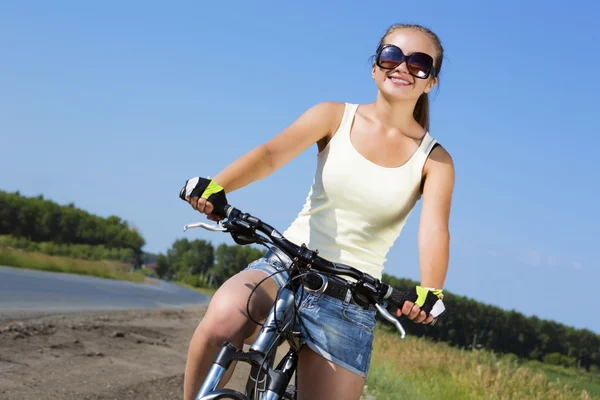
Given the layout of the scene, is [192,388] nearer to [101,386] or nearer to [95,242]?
[101,386]

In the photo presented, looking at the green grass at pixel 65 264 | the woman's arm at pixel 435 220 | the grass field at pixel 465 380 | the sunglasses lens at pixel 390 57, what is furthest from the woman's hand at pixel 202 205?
the green grass at pixel 65 264

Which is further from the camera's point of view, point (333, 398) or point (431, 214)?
point (431, 214)

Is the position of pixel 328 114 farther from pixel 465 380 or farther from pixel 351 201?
pixel 465 380

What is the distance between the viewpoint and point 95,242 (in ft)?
198

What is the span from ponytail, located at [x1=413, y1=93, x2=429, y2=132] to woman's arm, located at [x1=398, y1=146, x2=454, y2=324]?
0.99 ft

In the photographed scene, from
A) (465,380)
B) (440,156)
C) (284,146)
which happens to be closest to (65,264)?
(465,380)

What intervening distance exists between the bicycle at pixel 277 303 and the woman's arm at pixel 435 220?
38cm

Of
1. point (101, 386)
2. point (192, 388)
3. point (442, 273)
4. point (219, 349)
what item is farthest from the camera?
point (101, 386)

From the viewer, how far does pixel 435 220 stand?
3.39 meters

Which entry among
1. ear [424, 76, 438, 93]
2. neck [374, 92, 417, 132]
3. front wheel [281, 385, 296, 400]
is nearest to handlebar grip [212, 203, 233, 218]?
front wheel [281, 385, 296, 400]

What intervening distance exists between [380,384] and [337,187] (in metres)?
7.30

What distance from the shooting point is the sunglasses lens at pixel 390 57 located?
11.6ft

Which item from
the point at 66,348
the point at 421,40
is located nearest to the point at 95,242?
the point at 66,348

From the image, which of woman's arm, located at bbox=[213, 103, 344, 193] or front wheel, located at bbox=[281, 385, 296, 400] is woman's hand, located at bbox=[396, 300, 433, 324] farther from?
woman's arm, located at bbox=[213, 103, 344, 193]
